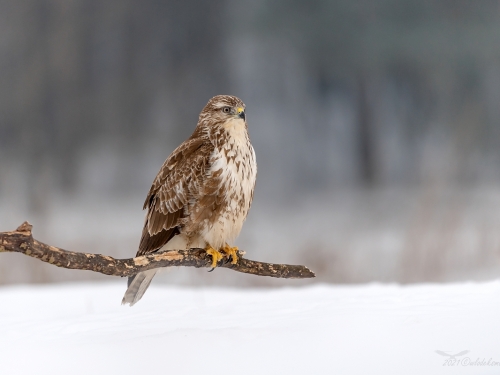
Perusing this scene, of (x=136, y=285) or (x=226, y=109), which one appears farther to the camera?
(x=136, y=285)

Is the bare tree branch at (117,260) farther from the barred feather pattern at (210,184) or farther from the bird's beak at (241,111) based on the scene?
the bird's beak at (241,111)

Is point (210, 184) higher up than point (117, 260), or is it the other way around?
point (210, 184)

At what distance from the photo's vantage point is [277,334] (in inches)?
134

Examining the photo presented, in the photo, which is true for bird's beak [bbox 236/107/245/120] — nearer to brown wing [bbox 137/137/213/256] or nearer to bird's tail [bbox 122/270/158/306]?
brown wing [bbox 137/137/213/256]

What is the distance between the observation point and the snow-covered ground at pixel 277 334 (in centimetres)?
309

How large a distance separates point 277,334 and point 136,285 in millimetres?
883

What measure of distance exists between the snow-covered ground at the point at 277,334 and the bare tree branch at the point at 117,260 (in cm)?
45

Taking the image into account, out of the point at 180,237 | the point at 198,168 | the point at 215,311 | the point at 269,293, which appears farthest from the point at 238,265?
the point at 269,293

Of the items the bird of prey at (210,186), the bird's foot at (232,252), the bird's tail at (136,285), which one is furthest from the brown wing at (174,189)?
the bird's foot at (232,252)

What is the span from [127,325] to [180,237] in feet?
2.61

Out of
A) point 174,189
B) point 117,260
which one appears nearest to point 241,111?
point 174,189

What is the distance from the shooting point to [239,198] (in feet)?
10.2

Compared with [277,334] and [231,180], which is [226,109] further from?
[277,334]

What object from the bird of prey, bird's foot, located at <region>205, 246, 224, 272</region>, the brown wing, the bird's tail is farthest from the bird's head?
the bird's tail
